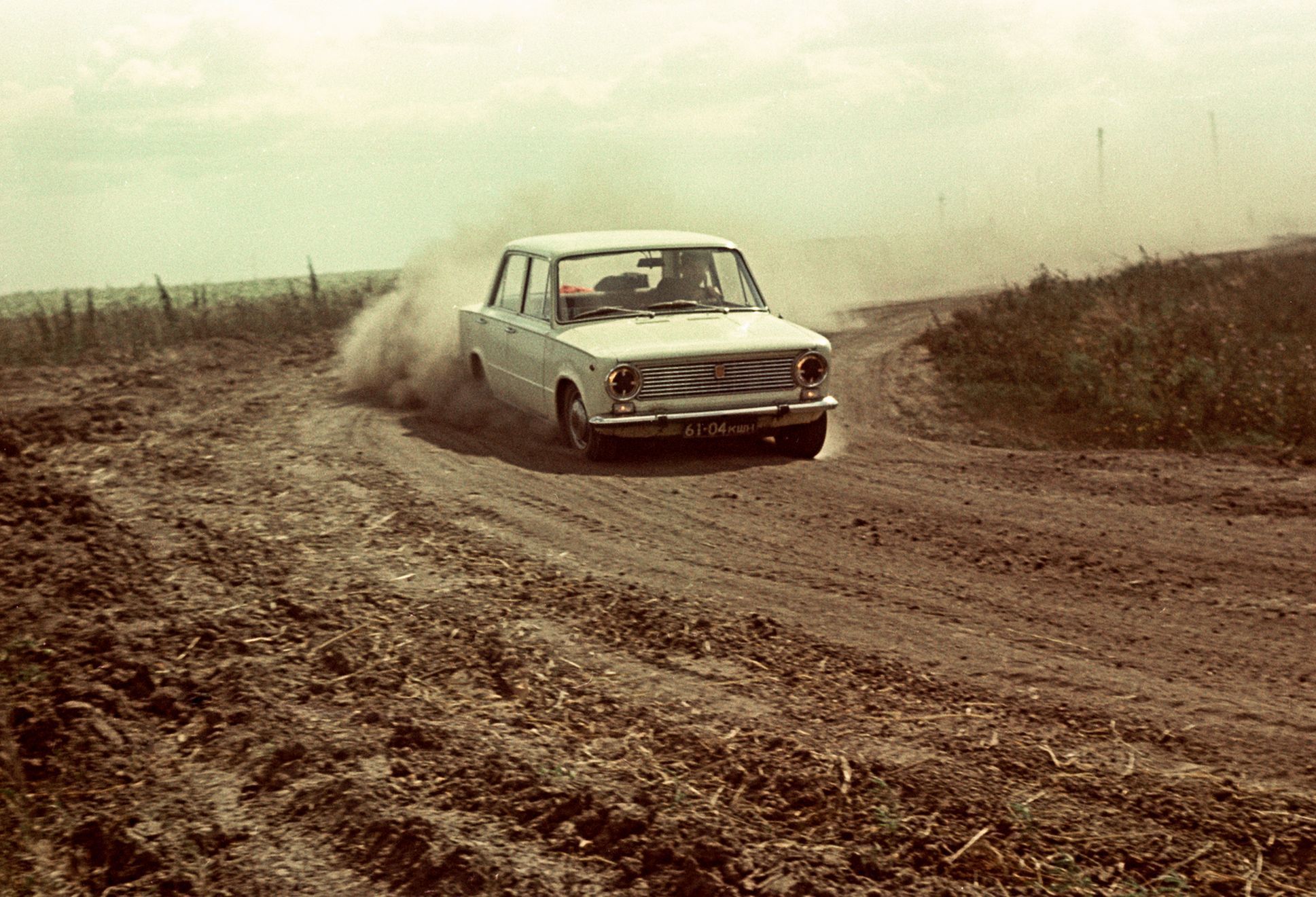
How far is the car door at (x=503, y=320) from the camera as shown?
1155cm

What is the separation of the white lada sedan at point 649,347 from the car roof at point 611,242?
0.01 metres

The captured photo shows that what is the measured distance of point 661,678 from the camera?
17.5 ft

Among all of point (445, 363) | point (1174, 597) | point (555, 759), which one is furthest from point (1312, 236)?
point (555, 759)

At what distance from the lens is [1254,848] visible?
3789 millimetres

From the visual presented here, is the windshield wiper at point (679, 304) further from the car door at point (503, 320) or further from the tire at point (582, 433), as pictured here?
the car door at point (503, 320)

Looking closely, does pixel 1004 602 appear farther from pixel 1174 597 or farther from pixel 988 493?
pixel 988 493

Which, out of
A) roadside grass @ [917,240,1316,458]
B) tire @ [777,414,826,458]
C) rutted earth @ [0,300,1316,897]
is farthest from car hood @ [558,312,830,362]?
roadside grass @ [917,240,1316,458]

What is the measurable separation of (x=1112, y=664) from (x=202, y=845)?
11.5 feet

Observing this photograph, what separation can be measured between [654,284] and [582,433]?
1.51 metres

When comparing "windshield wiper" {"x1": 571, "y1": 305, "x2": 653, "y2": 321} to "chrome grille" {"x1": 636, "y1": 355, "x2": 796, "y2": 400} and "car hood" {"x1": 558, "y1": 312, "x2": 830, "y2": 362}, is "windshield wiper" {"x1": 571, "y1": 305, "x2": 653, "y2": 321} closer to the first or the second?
"car hood" {"x1": 558, "y1": 312, "x2": 830, "y2": 362}

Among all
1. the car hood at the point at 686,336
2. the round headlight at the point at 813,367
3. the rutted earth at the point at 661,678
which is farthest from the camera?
the round headlight at the point at 813,367

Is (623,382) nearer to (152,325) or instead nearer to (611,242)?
(611,242)

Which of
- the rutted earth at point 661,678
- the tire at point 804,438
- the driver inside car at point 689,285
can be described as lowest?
the rutted earth at point 661,678

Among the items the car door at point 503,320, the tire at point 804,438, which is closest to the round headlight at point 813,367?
the tire at point 804,438
